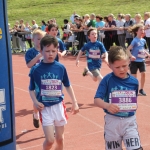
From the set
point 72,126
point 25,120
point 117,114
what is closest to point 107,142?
point 117,114

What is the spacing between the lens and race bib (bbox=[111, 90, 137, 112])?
4637 mm

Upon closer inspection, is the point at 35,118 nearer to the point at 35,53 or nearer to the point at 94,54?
the point at 35,53

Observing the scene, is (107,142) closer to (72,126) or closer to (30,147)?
(30,147)

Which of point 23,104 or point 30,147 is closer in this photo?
point 30,147

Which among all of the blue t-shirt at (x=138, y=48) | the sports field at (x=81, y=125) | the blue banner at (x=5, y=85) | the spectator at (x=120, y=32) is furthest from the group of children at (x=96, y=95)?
the spectator at (x=120, y=32)

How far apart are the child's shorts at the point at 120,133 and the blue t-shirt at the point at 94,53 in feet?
16.4

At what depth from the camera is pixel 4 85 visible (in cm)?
425

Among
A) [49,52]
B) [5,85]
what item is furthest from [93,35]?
[5,85]

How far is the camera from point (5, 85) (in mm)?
4262

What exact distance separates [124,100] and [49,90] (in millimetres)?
1161

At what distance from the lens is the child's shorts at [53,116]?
5.31 metres

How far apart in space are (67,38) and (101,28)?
8.92ft

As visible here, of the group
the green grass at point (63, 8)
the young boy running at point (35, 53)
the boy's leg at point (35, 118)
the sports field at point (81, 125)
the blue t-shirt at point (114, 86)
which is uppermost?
the green grass at point (63, 8)

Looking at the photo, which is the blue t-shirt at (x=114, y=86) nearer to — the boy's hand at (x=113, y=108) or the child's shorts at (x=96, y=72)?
the boy's hand at (x=113, y=108)
